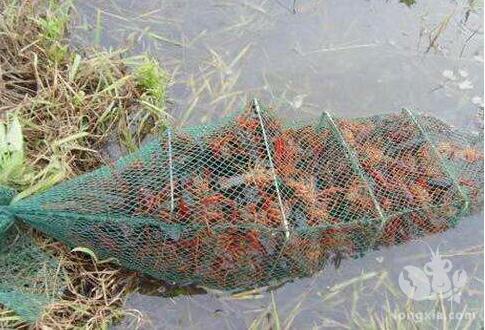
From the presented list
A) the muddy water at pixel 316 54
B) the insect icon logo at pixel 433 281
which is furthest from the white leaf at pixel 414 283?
the muddy water at pixel 316 54

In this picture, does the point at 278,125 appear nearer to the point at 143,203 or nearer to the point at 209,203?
the point at 209,203

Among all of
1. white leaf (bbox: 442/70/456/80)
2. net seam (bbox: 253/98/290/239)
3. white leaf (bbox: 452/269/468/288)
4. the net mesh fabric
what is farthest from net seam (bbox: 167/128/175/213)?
white leaf (bbox: 442/70/456/80)

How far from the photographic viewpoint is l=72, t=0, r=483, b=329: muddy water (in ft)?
15.8

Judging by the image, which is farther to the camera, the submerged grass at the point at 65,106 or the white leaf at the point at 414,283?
the white leaf at the point at 414,283

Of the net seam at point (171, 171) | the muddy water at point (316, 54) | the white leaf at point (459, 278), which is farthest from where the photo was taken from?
the muddy water at point (316, 54)

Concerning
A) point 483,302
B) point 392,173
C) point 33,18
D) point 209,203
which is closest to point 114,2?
point 33,18

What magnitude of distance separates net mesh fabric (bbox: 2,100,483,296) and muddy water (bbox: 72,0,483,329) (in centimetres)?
45

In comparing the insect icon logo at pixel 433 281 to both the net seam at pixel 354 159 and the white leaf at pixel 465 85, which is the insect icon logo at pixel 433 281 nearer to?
the net seam at pixel 354 159

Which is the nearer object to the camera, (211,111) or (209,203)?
(209,203)

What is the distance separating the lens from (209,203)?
3.65 metres

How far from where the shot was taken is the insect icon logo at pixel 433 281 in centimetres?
405

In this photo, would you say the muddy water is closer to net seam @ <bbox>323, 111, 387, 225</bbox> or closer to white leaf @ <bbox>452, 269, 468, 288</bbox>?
white leaf @ <bbox>452, 269, 468, 288</bbox>

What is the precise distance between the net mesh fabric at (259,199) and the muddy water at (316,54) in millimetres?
446

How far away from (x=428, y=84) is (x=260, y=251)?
2.26m
